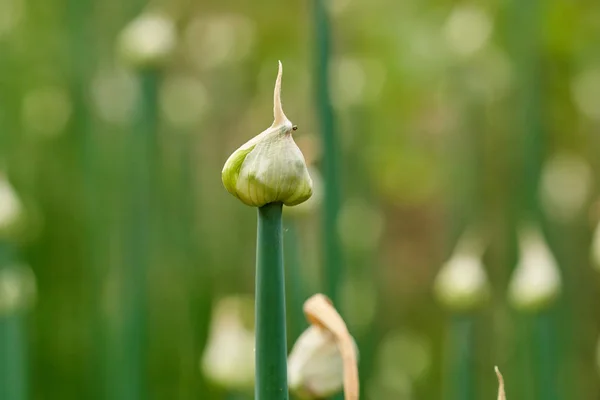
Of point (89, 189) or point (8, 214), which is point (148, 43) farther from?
point (89, 189)

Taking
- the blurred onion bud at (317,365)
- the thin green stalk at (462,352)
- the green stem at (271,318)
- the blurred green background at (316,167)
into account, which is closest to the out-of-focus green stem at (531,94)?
the blurred green background at (316,167)

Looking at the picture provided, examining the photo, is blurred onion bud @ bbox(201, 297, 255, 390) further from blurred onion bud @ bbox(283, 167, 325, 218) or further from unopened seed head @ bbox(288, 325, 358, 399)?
unopened seed head @ bbox(288, 325, 358, 399)

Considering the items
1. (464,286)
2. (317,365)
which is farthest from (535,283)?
(317,365)

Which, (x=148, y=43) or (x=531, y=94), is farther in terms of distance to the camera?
(x=531, y=94)

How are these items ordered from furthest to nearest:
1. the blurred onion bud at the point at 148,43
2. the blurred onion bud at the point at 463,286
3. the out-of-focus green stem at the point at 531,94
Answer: the out-of-focus green stem at the point at 531,94 → the blurred onion bud at the point at 148,43 → the blurred onion bud at the point at 463,286

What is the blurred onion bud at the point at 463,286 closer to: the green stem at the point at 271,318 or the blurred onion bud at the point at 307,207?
the blurred onion bud at the point at 307,207
